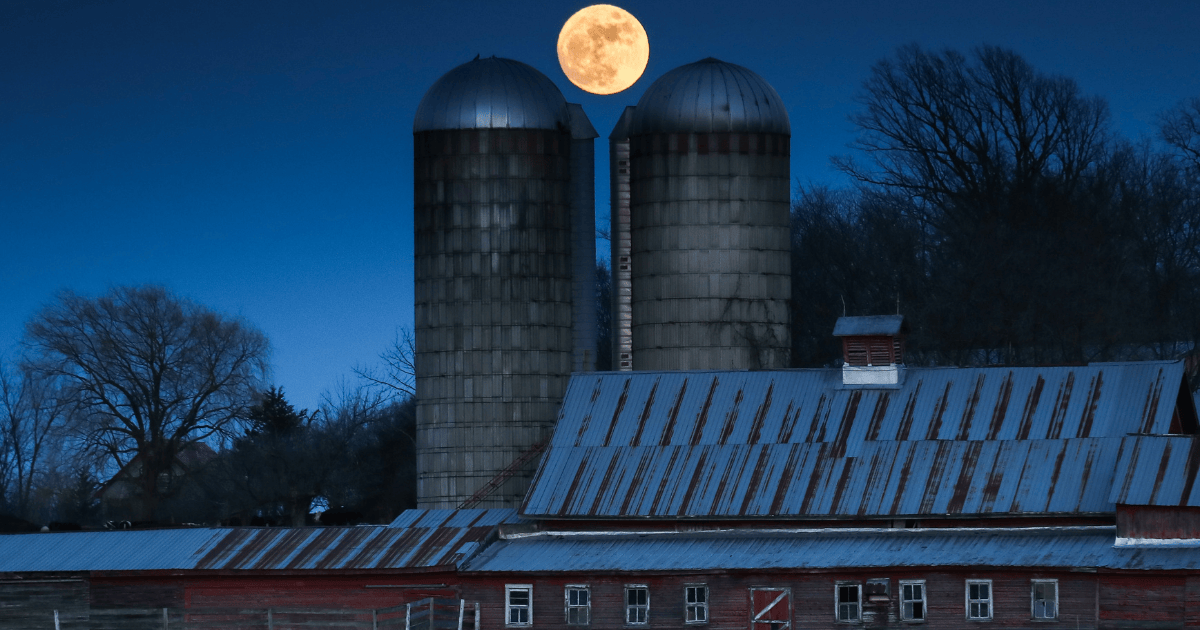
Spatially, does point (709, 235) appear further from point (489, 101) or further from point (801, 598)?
point (801, 598)

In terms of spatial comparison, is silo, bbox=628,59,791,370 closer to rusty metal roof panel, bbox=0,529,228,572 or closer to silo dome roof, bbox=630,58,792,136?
silo dome roof, bbox=630,58,792,136

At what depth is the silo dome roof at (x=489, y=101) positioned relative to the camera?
5738 centimetres

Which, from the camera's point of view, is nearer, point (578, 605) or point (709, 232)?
point (578, 605)

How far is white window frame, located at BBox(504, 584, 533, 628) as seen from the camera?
43.2 meters

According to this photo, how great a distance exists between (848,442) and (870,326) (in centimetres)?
335

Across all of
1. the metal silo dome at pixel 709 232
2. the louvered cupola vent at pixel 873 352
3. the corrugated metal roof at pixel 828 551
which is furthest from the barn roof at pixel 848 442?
the metal silo dome at pixel 709 232

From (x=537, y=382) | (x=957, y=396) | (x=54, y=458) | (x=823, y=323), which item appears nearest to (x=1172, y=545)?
(x=957, y=396)

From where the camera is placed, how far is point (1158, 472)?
4116 centimetres

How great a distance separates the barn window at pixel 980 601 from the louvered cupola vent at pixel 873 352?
25.3 feet

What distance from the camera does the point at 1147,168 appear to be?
80250 mm

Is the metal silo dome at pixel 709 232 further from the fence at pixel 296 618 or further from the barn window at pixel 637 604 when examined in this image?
the fence at pixel 296 618

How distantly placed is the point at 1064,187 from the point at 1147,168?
4101 mm

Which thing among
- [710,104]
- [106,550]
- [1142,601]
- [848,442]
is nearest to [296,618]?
[106,550]

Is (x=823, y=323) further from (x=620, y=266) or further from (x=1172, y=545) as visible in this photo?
(x=1172, y=545)
